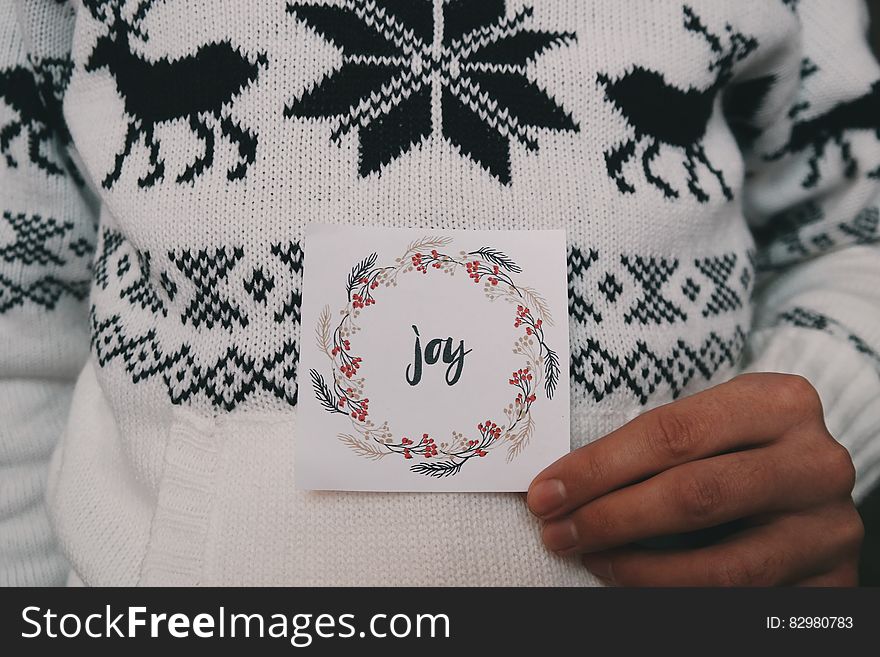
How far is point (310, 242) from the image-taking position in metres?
0.44

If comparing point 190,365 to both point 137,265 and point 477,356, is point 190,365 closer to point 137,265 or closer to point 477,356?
point 137,265

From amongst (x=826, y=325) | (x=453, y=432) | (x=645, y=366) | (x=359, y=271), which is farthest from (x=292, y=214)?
(x=826, y=325)

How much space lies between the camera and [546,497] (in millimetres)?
435

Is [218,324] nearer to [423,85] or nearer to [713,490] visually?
[423,85]

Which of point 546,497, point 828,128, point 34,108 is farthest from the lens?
point 828,128

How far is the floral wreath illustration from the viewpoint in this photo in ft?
1.43

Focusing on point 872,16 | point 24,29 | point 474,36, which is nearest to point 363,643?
point 474,36

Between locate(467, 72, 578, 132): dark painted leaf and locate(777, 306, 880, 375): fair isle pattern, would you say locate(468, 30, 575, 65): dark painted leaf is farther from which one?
locate(777, 306, 880, 375): fair isle pattern

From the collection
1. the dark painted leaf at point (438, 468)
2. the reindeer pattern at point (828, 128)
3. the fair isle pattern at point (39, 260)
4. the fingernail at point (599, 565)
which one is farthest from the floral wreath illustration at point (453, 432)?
the reindeer pattern at point (828, 128)

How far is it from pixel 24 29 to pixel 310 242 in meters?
0.36

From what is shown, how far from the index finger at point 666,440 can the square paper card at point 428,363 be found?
2cm

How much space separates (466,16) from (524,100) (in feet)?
0.27

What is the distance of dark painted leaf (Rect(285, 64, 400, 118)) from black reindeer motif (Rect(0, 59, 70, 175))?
0.88 ft

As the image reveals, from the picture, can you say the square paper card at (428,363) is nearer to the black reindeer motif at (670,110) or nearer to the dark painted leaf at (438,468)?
the dark painted leaf at (438,468)
